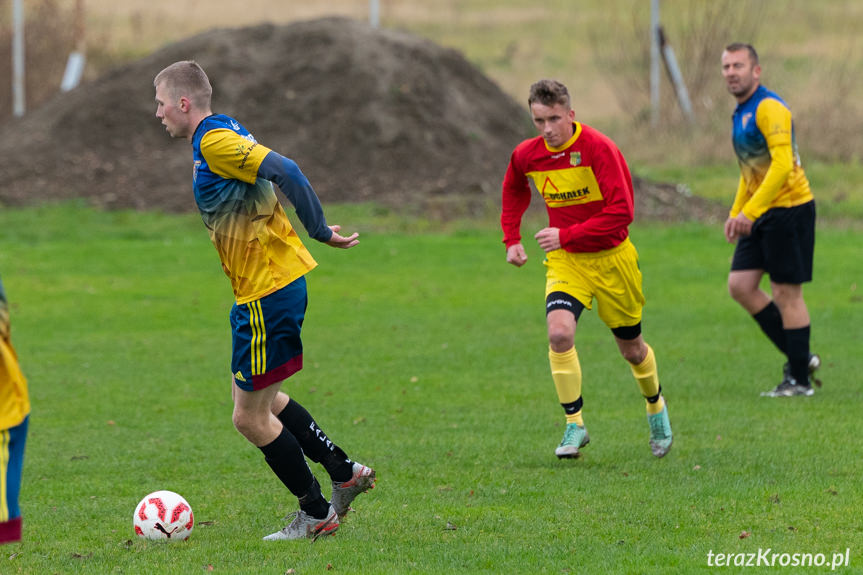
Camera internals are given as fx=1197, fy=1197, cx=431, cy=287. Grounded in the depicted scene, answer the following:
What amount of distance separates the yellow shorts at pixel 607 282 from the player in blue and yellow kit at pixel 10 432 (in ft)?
12.8

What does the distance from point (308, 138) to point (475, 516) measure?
65.5 ft

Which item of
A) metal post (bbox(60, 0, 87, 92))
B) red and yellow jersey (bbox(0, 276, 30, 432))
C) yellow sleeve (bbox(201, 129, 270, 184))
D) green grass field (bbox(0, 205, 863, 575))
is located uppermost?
yellow sleeve (bbox(201, 129, 270, 184))

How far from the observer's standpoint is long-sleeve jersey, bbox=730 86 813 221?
8812mm

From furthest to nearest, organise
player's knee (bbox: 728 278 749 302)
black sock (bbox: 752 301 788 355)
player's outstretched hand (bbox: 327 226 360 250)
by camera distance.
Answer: black sock (bbox: 752 301 788 355)
player's knee (bbox: 728 278 749 302)
player's outstretched hand (bbox: 327 226 360 250)

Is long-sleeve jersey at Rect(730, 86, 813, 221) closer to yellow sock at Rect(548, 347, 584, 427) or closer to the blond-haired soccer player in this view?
the blond-haired soccer player

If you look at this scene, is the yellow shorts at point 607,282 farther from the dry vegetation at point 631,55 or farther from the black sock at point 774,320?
the dry vegetation at point 631,55

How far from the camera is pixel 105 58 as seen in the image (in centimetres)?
3825

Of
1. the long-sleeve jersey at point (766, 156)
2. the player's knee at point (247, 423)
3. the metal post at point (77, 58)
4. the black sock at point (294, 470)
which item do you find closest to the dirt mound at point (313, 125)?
the metal post at point (77, 58)

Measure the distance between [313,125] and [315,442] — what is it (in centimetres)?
2029

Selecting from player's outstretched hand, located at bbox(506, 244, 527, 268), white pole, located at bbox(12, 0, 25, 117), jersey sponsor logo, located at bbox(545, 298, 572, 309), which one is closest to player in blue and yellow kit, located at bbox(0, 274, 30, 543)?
jersey sponsor logo, located at bbox(545, 298, 572, 309)

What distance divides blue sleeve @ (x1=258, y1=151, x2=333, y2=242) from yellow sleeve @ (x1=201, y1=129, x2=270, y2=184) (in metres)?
0.05

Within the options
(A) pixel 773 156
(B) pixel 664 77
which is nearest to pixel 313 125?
(B) pixel 664 77

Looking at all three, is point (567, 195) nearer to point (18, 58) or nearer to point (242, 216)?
point (242, 216)

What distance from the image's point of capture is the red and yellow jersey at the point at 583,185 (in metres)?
7.32
